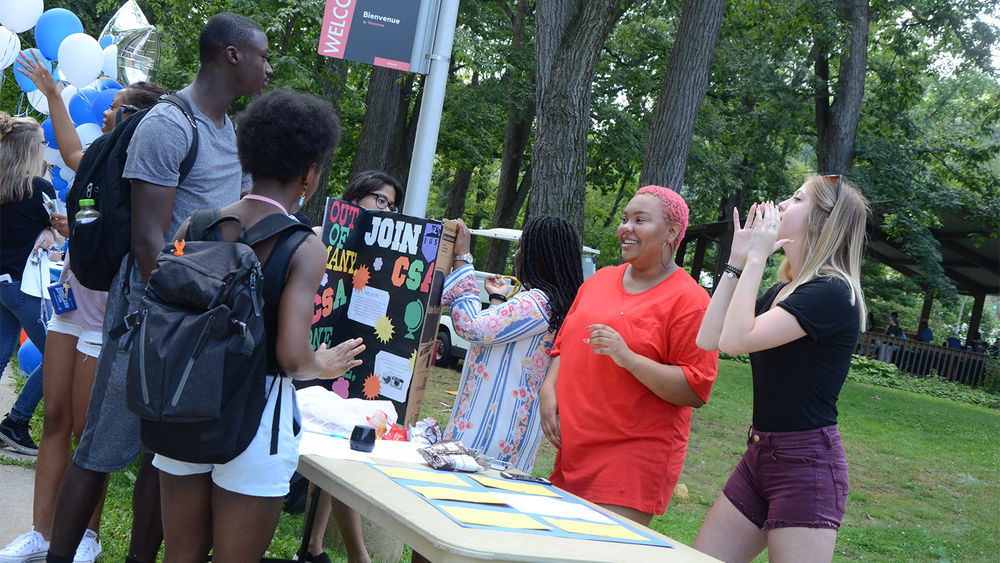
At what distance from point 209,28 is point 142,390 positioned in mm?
1393

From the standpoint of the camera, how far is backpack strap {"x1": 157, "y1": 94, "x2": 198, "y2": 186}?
9.23 ft

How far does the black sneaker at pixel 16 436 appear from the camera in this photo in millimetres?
5461

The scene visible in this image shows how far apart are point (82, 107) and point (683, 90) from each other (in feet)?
17.6

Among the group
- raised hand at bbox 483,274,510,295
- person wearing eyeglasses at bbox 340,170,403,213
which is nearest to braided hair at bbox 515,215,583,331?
raised hand at bbox 483,274,510,295

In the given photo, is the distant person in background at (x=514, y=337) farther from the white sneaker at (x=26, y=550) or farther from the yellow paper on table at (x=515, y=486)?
the white sneaker at (x=26, y=550)

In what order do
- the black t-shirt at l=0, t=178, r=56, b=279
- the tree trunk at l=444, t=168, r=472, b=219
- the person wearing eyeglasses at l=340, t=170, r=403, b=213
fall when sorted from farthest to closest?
1. the tree trunk at l=444, t=168, r=472, b=219
2. the black t-shirt at l=0, t=178, r=56, b=279
3. the person wearing eyeglasses at l=340, t=170, r=403, b=213

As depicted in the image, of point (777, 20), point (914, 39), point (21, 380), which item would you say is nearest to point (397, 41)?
point (21, 380)

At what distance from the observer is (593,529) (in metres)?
2.29

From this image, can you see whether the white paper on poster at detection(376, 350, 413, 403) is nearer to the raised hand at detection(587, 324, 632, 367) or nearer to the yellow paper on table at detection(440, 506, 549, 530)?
the raised hand at detection(587, 324, 632, 367)

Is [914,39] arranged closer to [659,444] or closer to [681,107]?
[681,107]

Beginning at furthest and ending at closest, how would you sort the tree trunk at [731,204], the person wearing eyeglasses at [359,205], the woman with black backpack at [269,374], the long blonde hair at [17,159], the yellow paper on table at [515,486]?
the tree trunk at [731,204], the long blonde hair at [17,159], the person wearing eyeglasses at [359,205], the yellow paper on table at [515,486], the woman with black backpack at [269,374]

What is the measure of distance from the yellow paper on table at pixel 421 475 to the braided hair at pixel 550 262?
0.99m

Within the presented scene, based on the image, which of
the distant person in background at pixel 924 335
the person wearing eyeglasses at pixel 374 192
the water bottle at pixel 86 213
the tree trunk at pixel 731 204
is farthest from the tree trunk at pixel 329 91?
the distant person in background at pixel 924 335

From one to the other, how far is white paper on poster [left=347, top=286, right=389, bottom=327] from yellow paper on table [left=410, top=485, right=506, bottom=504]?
1.16 m
